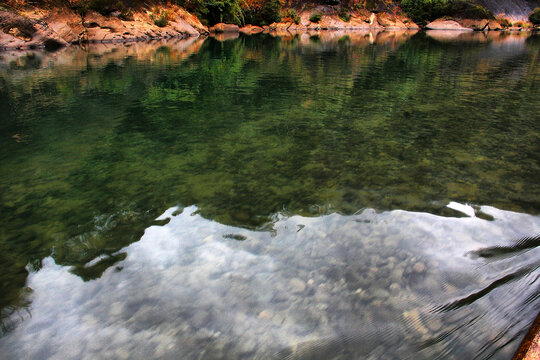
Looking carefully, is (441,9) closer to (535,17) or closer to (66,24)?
(535,17)

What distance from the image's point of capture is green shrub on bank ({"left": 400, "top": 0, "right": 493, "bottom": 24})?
2101 inches

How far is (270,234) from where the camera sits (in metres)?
3.41

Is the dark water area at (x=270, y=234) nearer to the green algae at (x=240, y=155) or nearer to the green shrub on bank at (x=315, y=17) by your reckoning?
the green algae at (x=240, y=155)

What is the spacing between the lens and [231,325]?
240cm

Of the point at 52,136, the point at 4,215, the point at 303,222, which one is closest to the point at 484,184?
the point at 303,222

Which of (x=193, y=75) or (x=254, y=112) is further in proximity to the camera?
(x=193, y=75)

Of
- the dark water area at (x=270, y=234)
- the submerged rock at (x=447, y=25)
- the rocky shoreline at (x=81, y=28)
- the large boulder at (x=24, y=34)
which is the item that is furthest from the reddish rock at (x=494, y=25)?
the large boulder at (x=24, y=34)

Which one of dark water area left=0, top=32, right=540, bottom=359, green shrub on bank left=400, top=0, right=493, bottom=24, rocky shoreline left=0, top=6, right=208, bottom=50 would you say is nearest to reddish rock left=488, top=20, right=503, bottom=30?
green shrub on bank left=400, top=0, right=493, bottom=24

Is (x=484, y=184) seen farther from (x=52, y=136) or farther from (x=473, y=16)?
(x=473, y=16)

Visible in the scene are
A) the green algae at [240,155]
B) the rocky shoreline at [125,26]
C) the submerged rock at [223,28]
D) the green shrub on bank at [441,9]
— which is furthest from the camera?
the green shrub on bank at [441,9]

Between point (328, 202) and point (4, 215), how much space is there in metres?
3.76

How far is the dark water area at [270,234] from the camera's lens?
7.56 feet

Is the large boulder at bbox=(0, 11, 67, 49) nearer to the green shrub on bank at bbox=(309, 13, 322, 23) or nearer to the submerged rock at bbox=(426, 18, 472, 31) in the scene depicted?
the green shrub on bank at bbox=(309, 13, 322, 23)

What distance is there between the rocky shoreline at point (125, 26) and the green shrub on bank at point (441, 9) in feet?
4.38
